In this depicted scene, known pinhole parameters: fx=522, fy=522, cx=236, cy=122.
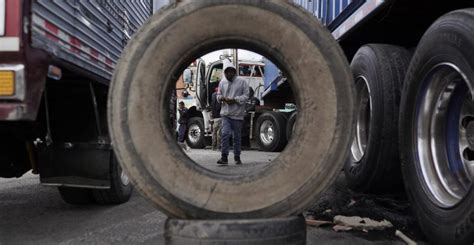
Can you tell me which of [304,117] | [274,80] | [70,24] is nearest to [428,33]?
[304,117]

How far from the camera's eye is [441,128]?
2963mm

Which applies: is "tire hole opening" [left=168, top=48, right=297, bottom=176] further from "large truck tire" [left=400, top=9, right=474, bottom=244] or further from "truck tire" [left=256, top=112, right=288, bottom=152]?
"large truck tire" [left=400, top=9, right=474, bottom=244]

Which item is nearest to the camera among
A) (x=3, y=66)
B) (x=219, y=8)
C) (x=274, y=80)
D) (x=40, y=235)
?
(x=219, y=8)

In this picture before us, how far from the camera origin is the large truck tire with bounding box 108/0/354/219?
2.16m

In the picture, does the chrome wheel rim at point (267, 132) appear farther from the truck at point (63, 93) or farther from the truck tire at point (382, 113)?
the truck tire at point (382, 113)

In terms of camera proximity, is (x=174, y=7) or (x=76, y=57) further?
(x=76, y=57)

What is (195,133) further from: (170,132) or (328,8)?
(170,132)

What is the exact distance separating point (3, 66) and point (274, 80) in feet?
32.8

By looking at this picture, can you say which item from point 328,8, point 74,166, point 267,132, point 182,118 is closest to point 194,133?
point 182,118

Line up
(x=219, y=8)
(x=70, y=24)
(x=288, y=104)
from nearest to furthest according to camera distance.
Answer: (x=219, y=8)
(x=70, y=24)
(x=288, y=104)

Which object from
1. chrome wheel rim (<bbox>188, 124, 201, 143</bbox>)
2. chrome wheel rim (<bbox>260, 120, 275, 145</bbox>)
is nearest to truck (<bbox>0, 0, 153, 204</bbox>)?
chrome wheel rim (<bbox>260, 120, 275, 145</bbox>)

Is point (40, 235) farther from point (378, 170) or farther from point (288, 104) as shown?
point (288, 104)

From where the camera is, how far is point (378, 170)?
4.04m

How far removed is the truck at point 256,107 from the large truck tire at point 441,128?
8.23m
